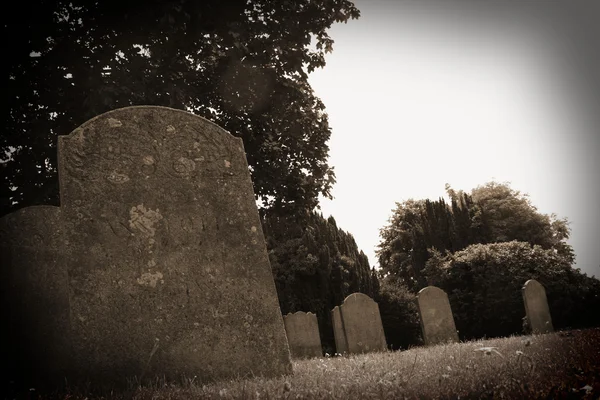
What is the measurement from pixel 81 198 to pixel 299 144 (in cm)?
706

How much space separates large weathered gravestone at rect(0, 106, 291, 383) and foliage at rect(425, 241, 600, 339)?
1343 cm

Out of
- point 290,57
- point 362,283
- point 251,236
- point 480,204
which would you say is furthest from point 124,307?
point 480,204

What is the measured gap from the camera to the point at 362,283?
1864 centimetres

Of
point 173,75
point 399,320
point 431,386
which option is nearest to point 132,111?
point 431,386

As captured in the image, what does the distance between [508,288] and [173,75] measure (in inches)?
515

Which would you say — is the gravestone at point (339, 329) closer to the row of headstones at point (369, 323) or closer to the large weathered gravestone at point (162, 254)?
the row of headstones at point (369, 323)

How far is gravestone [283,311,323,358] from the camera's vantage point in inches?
444

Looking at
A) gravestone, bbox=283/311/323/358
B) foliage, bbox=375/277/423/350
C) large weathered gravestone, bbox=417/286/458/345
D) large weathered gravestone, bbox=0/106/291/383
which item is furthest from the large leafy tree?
foliage, bbox=375/277/423/350

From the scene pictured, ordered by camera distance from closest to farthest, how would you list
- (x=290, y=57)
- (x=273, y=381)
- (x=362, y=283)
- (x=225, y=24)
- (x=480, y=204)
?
(x=273, y=381) → (x=225, y=24) → (x=290, y=57) → (x=362, y=283) → (x=480, y=204)

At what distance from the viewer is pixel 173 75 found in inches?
368

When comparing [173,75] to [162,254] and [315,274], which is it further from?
[315,274]

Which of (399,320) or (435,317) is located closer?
(435,317)

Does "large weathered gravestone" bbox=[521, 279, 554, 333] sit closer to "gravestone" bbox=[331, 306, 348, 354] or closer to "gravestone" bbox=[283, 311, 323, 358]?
"gravestone" bbox=[331, 306, 348, 354]

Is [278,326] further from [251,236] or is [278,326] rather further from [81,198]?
[81,198]
